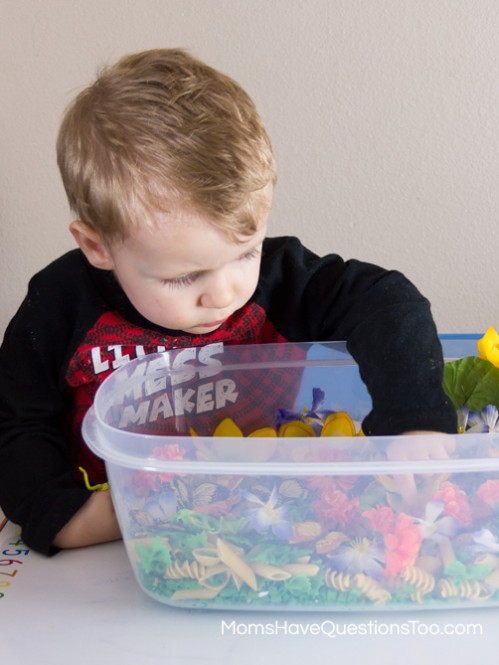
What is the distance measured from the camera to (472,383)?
69 centimetres

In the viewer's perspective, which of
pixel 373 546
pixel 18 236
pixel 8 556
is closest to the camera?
pixel 373 546

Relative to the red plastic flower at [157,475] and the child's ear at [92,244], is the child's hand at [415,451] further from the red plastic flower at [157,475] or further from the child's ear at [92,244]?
the child's ear at [92,244]

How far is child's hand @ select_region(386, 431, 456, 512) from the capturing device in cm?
50

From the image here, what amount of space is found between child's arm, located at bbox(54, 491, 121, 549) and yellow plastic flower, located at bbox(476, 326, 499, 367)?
0.31 metres

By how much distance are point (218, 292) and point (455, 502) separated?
0.21 m

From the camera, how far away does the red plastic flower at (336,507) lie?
508 millimetres

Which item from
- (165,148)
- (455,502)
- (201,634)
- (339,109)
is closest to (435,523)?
(455,502)

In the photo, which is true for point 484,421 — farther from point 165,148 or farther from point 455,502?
point 165,148

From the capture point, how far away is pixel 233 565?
52 centimetres

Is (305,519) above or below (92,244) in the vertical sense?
below

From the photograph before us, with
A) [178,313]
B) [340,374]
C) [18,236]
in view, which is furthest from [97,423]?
[18,236]

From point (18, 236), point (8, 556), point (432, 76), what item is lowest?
point (8, 556)

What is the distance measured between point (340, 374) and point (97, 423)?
246 mm

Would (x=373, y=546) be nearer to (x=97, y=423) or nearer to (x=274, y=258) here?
(x=97, y=423)
